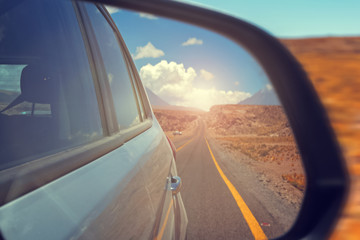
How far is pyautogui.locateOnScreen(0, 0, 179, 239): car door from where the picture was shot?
89 cm

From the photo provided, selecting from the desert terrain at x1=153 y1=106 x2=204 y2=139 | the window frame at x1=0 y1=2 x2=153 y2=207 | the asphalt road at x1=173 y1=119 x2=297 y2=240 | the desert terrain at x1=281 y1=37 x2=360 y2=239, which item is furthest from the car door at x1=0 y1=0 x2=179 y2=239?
the desert terrain at x1=153 y1=106 x2=204 y2=139

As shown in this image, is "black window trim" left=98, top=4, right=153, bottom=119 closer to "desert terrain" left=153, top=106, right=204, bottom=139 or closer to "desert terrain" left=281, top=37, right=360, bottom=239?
"desert terrain" left=281, top=37, right=360, bottom=239

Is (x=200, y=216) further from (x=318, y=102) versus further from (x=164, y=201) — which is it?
(x=318, y=102)

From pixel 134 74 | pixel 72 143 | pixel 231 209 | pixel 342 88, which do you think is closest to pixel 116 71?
pixel 134 74

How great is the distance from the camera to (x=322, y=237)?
108 centimetres

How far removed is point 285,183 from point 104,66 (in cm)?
660

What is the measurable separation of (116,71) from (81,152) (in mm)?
1251

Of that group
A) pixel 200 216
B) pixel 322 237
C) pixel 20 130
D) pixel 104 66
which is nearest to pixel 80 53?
pixel 104 66

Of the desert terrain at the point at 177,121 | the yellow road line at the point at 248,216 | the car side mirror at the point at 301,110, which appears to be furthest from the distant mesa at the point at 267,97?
the desert terrain at the point at 177,121

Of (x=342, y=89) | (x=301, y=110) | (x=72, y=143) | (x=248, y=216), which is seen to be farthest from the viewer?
(x=248, y=216)

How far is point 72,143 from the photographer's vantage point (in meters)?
1.48

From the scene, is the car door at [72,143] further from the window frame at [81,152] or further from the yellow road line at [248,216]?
the yellow road line at [248,216]

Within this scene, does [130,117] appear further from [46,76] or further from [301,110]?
[301,110]

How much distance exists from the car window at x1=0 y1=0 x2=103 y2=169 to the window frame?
6cm
